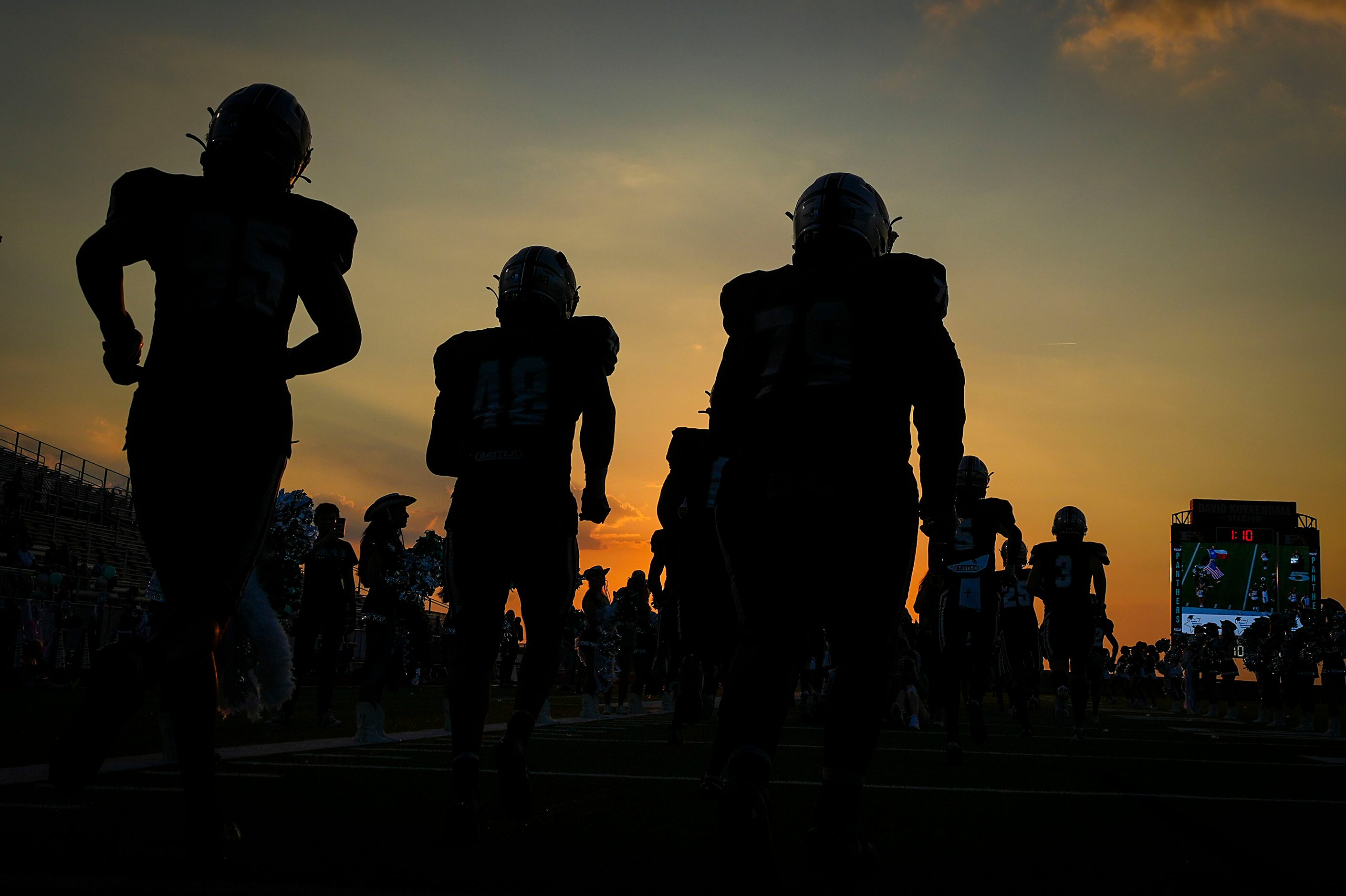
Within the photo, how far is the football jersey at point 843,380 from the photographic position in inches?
128

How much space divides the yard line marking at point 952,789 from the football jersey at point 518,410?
6.66 feet

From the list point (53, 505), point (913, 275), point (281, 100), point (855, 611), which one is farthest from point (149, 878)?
point (53, 505)

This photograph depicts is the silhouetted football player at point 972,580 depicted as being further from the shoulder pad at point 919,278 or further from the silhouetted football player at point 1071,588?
the shoulder pad at point 919,278

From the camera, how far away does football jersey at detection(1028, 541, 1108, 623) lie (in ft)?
42.0

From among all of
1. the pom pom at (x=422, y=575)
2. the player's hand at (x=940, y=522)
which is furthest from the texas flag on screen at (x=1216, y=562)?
the player's hand at (x=940, y=522)

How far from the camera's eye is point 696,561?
29.4 feet

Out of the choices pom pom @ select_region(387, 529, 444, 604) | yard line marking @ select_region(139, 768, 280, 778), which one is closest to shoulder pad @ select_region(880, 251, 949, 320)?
yard line marking @ select_region(139, 768, 280, 778)

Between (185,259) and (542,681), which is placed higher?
(185,259)

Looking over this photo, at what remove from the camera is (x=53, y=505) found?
38.2m

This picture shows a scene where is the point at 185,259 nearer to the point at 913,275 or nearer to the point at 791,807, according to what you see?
the point at 913,275

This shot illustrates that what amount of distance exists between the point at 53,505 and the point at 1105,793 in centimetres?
3951

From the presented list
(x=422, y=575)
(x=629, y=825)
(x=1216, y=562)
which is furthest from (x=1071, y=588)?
(x=1216, y=562)

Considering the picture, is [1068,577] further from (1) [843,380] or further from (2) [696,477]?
(1) [843,380]

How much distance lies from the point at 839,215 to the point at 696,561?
18.2 feet
